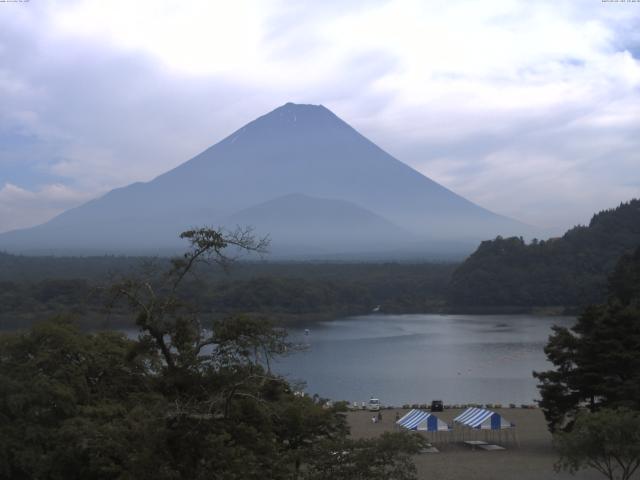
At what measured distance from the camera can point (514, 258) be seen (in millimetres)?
48188

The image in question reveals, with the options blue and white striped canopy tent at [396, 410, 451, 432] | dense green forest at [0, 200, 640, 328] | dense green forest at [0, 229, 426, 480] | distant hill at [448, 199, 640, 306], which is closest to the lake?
blue and white striped canopy tent at [396, 410, 451, 432]

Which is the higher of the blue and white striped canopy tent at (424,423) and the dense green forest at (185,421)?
the dense green forest at (185,421)

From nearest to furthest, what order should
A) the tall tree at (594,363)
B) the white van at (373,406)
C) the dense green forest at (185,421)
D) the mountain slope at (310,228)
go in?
the dense green forest at (185,421) < the tall tree at (594,363) < the white van at (373,406) < the mountain slope at (310,228)

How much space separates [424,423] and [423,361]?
471 inches

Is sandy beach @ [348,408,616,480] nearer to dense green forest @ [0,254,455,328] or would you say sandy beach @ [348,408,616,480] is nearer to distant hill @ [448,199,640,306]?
dense green forest @ [0,254,455,328]

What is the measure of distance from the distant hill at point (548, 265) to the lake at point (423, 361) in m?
7.14

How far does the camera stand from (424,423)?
37.8 feet

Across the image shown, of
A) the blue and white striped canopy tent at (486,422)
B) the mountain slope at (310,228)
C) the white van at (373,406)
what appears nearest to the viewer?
the blue and white striped canopy tent at (486,422)

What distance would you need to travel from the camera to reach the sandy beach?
30.9 ft

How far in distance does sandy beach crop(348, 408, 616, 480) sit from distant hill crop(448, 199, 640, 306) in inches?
1176

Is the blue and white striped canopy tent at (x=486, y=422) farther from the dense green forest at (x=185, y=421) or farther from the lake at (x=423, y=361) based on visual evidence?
the dense green forest at (x=185, y=421)

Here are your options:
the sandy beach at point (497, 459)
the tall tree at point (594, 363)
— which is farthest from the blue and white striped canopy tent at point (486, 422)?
the tall tree at point (594, 363)

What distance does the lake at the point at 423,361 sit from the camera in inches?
715

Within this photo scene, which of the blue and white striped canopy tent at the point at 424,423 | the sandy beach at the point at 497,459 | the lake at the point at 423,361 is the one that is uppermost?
the blue and white striped canopy tent at the point at 424,423
